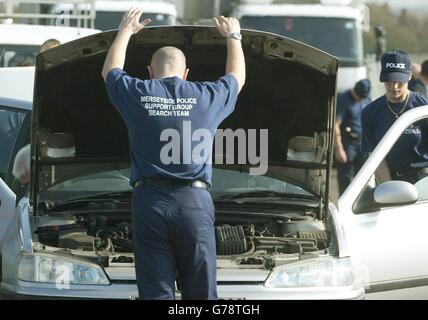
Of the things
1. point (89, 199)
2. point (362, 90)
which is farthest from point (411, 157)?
point (362, 90)

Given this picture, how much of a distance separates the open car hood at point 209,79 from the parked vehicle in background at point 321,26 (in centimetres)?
1058

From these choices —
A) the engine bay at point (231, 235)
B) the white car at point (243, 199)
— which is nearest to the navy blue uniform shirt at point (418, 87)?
the white car at point (243, 199)

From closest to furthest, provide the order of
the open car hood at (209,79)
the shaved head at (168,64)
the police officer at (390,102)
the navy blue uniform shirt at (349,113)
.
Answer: the shaved head at (168,64)
the open car hood at (209,79)
the police officer at (390,102)
the navy blue uniform shirt at (349,113)

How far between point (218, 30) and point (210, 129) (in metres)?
0.78

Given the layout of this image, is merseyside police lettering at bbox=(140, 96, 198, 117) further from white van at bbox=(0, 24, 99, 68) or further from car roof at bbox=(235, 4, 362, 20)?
car roof at bbox=(235, 4, 362, 20)

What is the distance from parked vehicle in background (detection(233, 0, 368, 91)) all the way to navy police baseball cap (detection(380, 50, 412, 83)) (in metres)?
8.96

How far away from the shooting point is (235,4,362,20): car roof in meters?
18.3

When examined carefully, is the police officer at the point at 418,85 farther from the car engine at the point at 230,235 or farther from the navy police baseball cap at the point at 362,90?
the car engine at the point at 230,235

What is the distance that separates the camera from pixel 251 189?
7.46 meters

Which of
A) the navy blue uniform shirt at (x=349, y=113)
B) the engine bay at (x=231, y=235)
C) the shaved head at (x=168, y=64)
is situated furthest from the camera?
the navy blue uniform shirt at (x=349, y=113)

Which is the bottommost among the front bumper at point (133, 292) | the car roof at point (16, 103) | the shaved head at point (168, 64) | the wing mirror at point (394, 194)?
the front bumper at point (133, 292)

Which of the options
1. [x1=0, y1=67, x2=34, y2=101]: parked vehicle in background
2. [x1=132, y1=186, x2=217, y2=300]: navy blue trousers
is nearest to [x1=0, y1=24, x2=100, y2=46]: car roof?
[x1=0, y1=67, x2=34, y2=101]: parked vehicle in background

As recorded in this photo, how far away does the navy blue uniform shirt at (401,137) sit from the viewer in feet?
26.0
